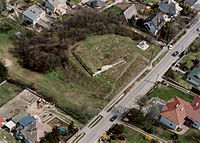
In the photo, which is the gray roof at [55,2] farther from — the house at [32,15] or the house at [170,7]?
the house at [170,7]

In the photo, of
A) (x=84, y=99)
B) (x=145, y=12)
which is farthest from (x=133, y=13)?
(x=84, y=99)

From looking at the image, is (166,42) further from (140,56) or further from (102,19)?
(102,19)

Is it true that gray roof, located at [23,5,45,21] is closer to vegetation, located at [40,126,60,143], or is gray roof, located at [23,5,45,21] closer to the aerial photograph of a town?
the aerial photograph of a town

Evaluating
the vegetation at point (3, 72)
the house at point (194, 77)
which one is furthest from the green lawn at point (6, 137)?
the house at point (194, 77)

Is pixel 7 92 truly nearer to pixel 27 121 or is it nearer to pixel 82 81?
pixel 27 121

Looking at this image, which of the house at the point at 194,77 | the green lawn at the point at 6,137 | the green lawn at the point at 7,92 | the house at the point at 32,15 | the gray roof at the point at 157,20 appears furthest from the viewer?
the gray roof at the point at 157,20

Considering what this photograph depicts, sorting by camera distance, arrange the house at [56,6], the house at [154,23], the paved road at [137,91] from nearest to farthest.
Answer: the paved road at [137,91], the house at [154,23], the house at [56,6]

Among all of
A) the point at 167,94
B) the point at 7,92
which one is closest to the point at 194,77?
the point at 167,94
